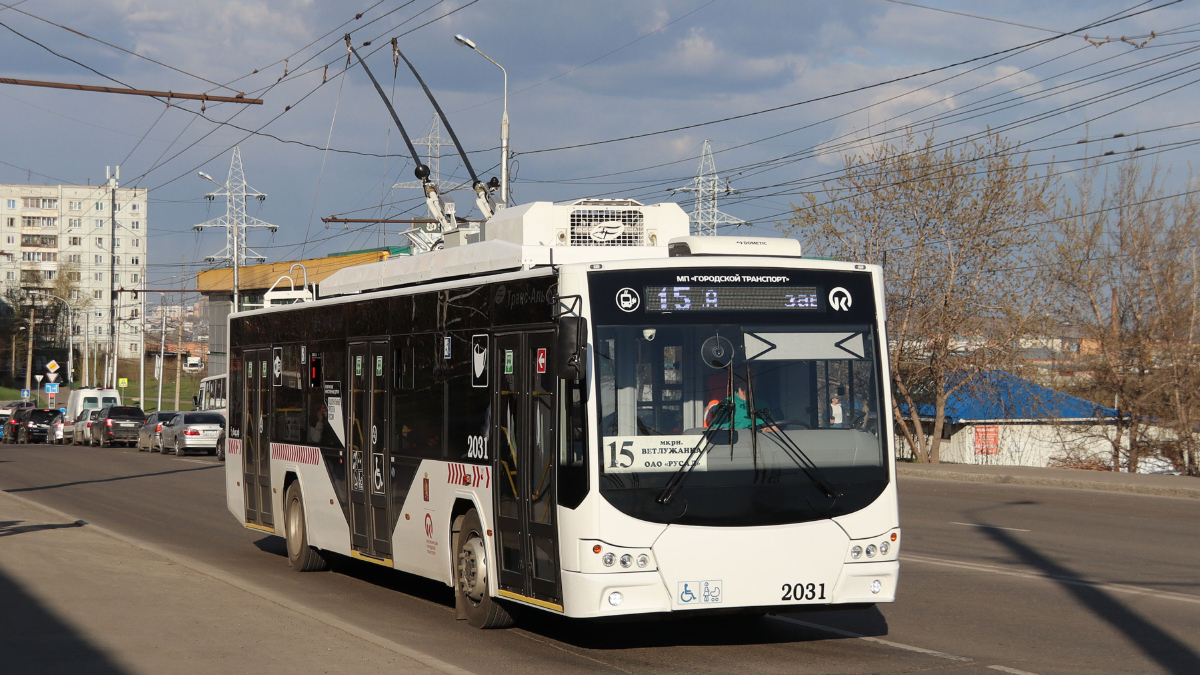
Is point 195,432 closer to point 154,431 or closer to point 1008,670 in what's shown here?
point 154,431

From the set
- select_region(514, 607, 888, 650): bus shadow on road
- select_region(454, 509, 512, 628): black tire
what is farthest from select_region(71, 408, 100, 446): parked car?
select_region(514, 607, 888, 650): bus shadow on road

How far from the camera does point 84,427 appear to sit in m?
56.0

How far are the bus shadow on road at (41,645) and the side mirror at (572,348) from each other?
123 inches

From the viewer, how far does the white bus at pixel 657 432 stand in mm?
7992

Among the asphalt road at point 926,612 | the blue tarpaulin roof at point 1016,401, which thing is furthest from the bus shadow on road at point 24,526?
the blue tarpaulin roof at point 1016,401

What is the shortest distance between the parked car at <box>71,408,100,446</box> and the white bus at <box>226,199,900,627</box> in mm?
48982

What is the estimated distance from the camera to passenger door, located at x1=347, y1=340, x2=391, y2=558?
1122cm

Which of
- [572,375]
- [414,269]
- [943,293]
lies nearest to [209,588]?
[414,269]

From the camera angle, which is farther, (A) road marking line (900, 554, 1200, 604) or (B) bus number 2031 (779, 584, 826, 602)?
(A) road marking line (900, 554, 1200, 604)

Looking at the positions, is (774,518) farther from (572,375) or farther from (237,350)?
(237,350)

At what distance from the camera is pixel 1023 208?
35031mm

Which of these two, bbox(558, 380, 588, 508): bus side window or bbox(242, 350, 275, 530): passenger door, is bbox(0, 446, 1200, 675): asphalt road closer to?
bbox(242, 350, 275, 530): passenger door

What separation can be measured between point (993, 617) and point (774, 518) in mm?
2862

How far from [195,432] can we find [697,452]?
3662 cm
